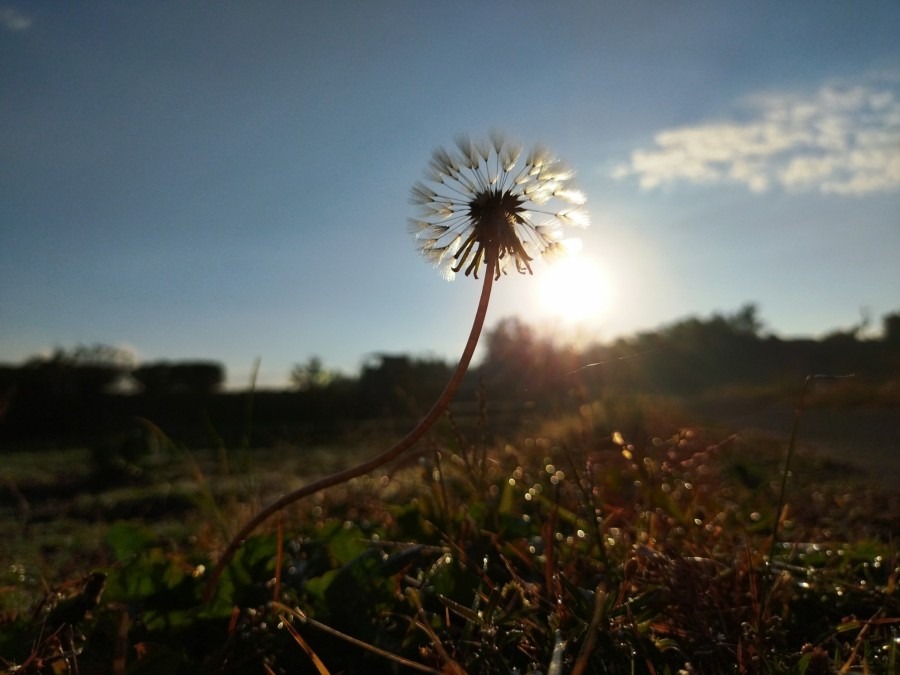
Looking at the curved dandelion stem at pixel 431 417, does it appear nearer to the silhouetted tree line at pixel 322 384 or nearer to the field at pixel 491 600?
the field at pixel 491 600

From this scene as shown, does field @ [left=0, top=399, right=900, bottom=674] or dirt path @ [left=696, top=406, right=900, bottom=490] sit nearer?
field @ [left=0, top=399, right=900, bottom=674]

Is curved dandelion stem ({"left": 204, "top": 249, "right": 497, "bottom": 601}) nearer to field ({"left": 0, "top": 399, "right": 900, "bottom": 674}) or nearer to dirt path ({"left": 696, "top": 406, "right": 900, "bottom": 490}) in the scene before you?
field ({"left": 0, "top": 399, "right": 900, "bottom": 674})

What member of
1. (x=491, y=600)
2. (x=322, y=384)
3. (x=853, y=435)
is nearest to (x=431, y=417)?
(x=491, y=600)

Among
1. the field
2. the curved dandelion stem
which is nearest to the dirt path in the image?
the field

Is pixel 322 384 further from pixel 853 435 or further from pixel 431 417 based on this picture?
pixel 431 417

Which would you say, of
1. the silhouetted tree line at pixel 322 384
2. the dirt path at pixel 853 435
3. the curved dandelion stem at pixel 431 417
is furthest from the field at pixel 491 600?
the silhouetted tree line at pixel 322 384

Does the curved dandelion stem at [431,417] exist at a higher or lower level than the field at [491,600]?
higher

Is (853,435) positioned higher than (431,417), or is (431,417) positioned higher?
(431,417)

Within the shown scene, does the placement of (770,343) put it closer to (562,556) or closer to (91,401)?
(91,401)
